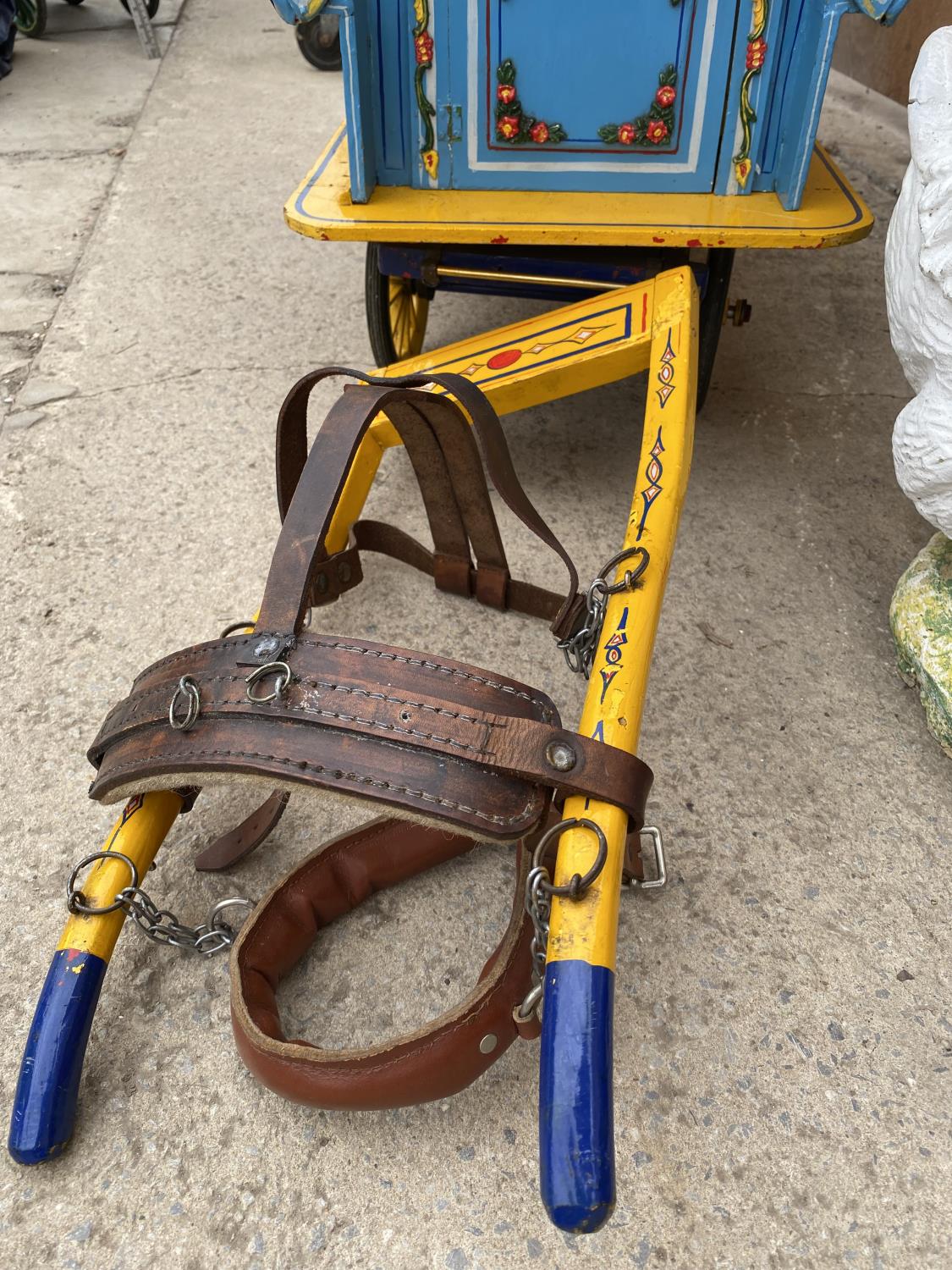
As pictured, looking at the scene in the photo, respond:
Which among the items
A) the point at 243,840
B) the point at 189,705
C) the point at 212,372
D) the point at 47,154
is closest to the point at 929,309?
the point at 189,705

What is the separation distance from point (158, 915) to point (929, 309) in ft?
4.43

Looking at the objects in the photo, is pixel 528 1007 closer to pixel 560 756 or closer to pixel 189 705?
pixel 560 756

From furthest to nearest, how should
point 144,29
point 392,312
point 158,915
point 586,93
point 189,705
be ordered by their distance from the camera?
point 144,29 < point 392,312 < point 586,93 < point 158,915 < point 189,705

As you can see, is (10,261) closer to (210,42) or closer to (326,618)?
(326,618)

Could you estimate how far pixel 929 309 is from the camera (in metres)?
1.30

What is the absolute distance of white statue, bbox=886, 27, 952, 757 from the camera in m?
1.27

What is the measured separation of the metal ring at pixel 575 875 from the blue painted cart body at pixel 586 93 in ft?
4.82

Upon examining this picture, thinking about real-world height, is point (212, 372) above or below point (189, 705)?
below

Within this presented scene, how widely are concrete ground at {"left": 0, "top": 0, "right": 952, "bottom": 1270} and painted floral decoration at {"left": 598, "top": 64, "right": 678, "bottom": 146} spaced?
686 mm

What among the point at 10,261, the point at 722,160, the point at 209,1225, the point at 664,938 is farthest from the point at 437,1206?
the point at 10,261

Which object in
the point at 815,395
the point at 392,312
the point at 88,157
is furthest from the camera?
the point at 88,157

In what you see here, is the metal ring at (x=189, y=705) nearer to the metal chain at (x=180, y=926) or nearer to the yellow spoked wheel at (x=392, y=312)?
the metal chain at (x=180, y=926)

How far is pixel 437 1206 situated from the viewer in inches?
40.3

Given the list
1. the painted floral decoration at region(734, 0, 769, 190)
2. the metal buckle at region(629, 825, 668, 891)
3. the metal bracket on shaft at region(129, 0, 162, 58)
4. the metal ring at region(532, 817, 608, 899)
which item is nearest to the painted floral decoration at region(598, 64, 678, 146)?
the painted floral decoration at region(734, 0, 769, 190)
